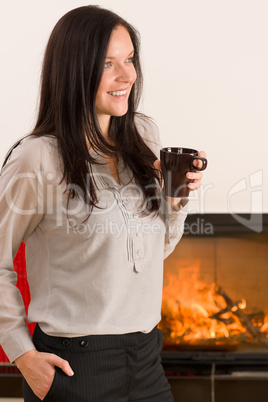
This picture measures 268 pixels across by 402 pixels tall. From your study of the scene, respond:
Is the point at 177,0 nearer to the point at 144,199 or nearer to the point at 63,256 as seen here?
the point at 144,199

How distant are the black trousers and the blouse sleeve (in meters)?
0.06

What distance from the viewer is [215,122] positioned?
221 cm

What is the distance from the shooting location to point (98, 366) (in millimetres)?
1190

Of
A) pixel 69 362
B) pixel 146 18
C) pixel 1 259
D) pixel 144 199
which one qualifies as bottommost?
pixel 69 362

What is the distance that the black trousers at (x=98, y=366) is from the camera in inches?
46.9

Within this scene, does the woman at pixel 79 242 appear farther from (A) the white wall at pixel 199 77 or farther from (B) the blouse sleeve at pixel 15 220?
(A) the white wall at pixel 199 77

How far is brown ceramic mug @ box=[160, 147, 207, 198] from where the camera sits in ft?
3.99

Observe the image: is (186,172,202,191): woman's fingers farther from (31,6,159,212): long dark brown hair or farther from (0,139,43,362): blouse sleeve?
(0,139,43,362): blouse sleeve

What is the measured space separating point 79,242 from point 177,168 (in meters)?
0.26

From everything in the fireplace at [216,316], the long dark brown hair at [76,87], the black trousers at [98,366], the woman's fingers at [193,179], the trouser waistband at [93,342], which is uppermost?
the long dark brown hair at [76,87]

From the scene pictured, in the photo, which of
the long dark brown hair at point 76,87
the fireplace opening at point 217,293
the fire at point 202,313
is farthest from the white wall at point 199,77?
the long dark brown hair at point 76,87

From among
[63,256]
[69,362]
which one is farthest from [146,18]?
[69,362]

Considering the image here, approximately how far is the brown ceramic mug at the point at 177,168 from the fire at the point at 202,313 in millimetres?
1204

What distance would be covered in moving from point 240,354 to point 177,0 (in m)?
1.47
